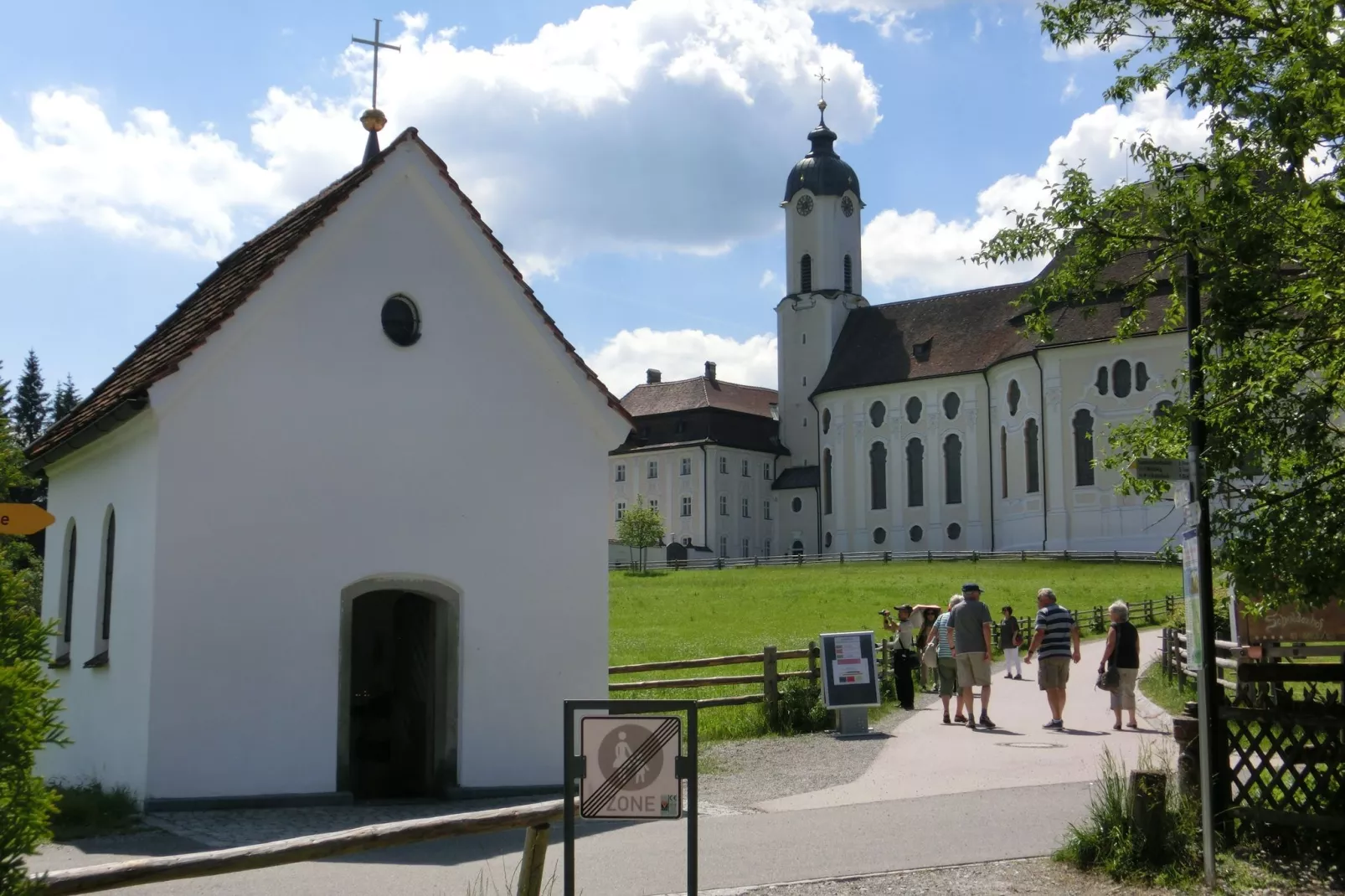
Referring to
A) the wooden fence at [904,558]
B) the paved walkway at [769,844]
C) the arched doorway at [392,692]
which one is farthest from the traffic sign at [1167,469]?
the wooden fence at [904,558]

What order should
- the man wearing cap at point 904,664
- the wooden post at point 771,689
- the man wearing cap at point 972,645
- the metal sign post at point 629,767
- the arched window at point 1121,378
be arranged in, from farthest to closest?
the arched window at point 1121,378
the man wearing cap at point 904,664
the wooden post at point 771,689
the man wearing cap at point 972,645
the metal sign post at point 629,767

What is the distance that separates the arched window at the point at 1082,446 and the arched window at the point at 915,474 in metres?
12.6

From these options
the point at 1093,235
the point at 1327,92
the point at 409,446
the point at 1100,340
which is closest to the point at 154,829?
the point at 409,446

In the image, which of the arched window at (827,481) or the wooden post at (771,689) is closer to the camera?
the wooden post at (771,689)

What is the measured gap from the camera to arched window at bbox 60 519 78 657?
55.8 feet

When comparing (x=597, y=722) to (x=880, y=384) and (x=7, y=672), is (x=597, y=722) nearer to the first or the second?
(x=7, y=672)

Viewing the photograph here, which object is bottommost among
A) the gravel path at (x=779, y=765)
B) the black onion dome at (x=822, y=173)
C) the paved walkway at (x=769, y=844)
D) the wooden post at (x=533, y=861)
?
the gravel path at (x=779, y=765)

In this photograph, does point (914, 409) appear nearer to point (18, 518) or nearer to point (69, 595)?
point (69, 595)

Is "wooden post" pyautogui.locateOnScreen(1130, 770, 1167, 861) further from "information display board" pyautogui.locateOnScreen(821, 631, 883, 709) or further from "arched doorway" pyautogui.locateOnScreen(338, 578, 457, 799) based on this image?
"information display board" pyautogui.locateOnScreen(821, 631, 883, 709)

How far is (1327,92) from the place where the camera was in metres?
9.17

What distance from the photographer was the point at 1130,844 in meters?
9.48

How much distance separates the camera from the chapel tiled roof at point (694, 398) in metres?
93.1

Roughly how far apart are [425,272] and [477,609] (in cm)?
383

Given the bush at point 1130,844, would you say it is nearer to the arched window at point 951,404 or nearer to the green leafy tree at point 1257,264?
the green leafy tree at point 1257,264
